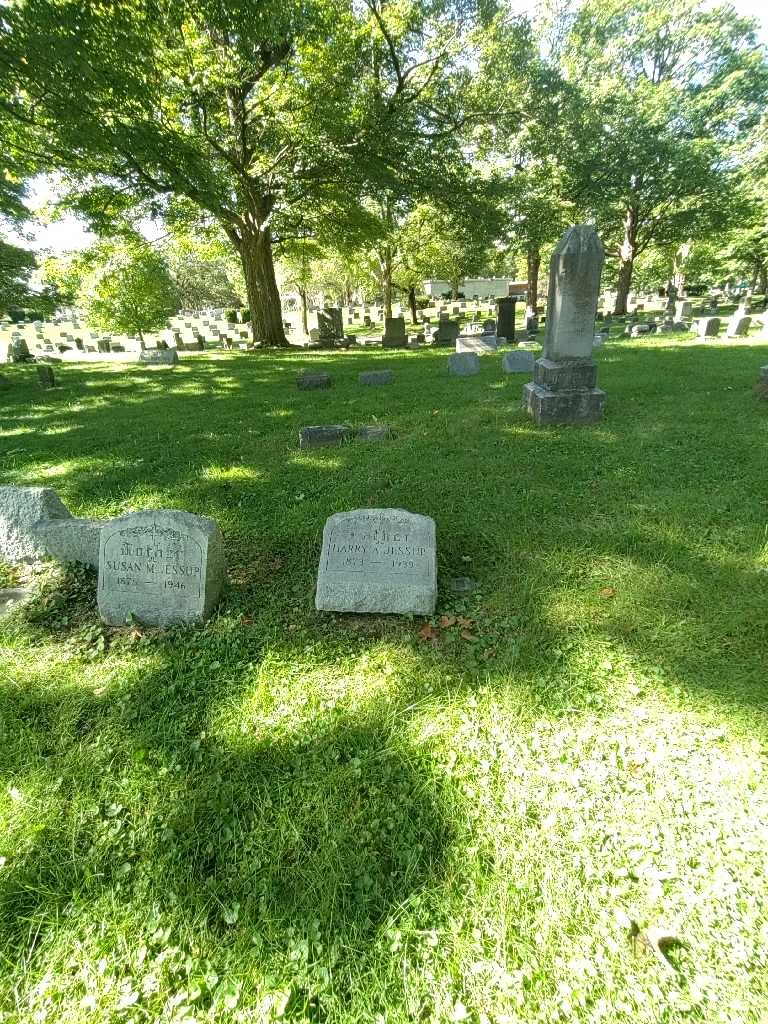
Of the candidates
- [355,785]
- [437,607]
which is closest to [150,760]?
[355,785]

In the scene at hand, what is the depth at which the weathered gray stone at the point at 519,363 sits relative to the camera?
10461mm

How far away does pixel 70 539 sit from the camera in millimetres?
3729

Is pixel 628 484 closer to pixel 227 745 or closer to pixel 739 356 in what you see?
pixel 227 745

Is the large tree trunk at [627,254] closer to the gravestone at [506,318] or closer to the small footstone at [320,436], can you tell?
the gravestone at [506,318]

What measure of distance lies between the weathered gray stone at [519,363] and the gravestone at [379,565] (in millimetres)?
8474

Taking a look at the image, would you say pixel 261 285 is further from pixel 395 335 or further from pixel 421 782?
pixel 421 782

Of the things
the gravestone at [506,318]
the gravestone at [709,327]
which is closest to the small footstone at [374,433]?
the gravestone at [506,318]

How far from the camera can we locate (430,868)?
5.86 ft

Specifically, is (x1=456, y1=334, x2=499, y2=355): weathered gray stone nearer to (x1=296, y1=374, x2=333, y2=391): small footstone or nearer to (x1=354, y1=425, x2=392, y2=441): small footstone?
(x1=296, y1=374, x2=333, y2=391): small footstone

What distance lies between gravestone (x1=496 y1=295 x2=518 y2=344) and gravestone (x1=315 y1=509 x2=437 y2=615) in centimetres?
1530

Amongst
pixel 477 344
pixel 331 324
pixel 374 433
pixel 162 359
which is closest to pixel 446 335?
pixel 477 344

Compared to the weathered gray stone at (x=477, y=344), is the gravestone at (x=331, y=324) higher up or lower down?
higher up

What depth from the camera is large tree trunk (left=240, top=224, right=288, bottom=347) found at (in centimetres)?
1658

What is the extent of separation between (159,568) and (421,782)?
2174 mm
